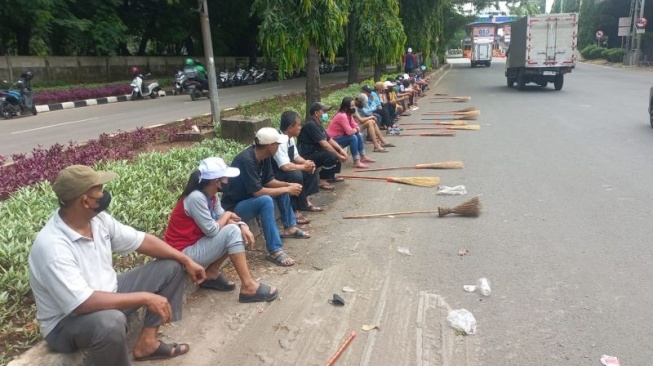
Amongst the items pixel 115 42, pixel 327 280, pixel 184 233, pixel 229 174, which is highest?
pixel 115 42

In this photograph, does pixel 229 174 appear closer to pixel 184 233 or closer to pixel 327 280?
pixel 184 233

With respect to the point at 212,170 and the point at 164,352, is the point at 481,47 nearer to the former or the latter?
the point at 212,170

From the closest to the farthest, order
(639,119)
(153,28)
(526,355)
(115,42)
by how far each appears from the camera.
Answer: (526,355)
(639,119)
(115,42)
(153,28)

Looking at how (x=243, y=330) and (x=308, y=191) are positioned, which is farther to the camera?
(x=308, y=191)

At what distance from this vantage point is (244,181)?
14.6 ft

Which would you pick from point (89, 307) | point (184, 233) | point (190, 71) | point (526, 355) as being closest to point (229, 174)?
point (184, 233)

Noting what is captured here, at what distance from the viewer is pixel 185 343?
10.5ft

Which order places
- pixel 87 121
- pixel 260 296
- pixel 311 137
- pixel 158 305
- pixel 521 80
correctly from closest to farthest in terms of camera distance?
pixel 158 305 → pixel 260 296 → pixel 311 137 → pixel 87 121 → pixel 521 80

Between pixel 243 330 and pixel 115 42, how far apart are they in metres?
21.5

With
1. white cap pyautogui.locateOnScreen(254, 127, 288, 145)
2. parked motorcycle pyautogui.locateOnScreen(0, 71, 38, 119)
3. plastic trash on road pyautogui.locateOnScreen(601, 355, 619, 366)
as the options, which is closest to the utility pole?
white cap pyautogui.locateOnScreen(254, 127, 288, 145)

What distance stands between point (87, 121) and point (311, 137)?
8795 millimetres

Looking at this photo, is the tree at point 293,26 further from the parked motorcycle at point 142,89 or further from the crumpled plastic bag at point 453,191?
the parked motorcycle at point 142,89

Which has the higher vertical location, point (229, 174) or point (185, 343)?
point (229, 174)

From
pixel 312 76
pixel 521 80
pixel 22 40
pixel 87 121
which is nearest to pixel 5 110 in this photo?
pixel 87 121
